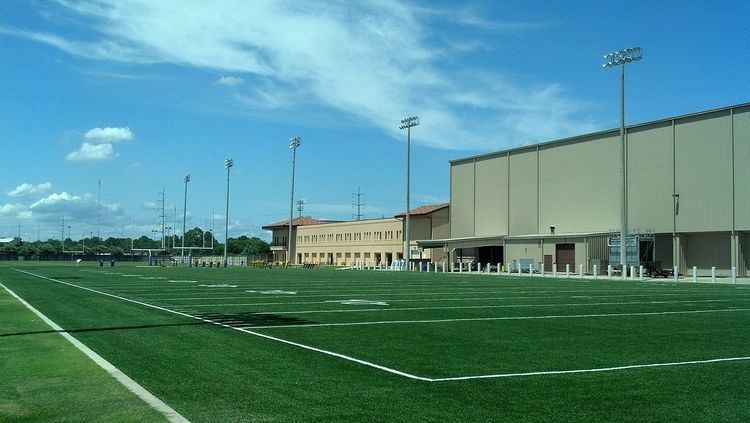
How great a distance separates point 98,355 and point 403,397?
5.29 metres

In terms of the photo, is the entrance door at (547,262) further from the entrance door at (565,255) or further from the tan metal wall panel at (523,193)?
the tan metal wall panel at (523,193)

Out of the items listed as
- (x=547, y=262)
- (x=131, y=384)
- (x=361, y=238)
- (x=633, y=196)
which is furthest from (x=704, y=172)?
(x=361, y=238)

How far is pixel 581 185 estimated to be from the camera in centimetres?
6838

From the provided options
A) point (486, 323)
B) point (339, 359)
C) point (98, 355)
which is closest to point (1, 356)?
point (98, 355)

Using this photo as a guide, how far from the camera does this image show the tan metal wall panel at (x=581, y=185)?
65.1m

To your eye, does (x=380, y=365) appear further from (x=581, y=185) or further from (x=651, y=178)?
(x=581, y=185)

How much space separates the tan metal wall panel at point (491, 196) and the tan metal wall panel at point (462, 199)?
42.9 inches

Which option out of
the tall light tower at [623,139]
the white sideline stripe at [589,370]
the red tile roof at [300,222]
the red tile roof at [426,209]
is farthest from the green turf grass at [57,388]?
the red tile roof at [300,222]

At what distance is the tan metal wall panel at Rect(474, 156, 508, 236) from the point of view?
78562 mm

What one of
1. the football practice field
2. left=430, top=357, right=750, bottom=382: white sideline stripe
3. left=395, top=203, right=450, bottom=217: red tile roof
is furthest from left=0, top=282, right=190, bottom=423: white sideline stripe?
left=395, top=203, right=450, bottom=217: red tile roof

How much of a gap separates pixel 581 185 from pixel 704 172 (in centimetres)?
1304

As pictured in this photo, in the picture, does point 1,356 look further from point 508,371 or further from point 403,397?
point 508,371

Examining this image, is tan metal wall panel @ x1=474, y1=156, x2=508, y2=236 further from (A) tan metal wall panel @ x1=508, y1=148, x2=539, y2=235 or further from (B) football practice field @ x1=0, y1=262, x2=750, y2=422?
(B) football practice field @ x1=0, y1=262, x2=750, y2=422

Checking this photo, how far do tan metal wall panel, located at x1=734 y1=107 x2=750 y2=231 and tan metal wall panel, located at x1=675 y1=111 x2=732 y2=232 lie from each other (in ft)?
1.79
